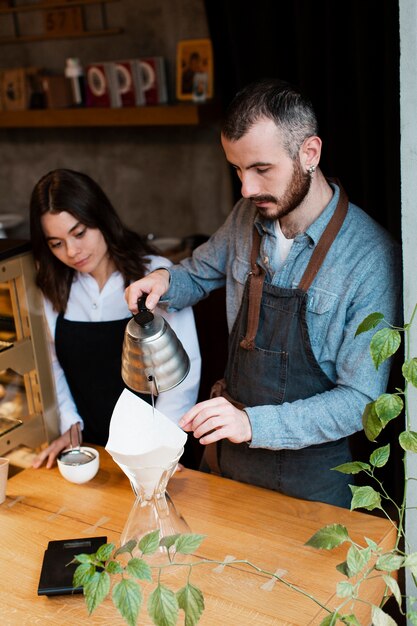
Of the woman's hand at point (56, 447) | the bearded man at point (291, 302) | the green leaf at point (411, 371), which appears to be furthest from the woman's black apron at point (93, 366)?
the green leaf at point (411, 371)

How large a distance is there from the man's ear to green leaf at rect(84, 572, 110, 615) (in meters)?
1.00

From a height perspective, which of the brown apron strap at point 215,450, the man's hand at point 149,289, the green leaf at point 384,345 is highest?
the green leaf at point 384,345

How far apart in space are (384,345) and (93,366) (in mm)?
1145

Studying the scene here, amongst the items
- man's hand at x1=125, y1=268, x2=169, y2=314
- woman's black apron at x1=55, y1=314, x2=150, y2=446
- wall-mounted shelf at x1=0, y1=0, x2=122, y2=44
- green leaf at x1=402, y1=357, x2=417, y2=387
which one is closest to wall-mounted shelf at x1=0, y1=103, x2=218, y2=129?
wall-mounted shelf at x1=0, y1=0, x2=122, y2=44

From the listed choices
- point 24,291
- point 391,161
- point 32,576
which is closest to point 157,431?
point 32,576

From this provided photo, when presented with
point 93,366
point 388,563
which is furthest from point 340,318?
point 93,366

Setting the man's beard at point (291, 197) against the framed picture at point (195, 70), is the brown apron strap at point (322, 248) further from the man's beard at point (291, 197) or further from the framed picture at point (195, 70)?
the framed picture at point (195, 70)

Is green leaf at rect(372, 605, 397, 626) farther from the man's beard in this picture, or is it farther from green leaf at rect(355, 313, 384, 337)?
the man's beard

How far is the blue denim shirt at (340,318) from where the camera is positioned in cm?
168

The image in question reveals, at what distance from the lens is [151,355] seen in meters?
1.54

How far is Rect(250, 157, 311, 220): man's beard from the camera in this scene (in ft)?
5.60

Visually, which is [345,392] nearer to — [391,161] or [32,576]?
[32,576]

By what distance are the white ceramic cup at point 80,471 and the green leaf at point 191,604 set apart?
79 centimetres

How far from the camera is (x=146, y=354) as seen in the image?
60.6 inches
